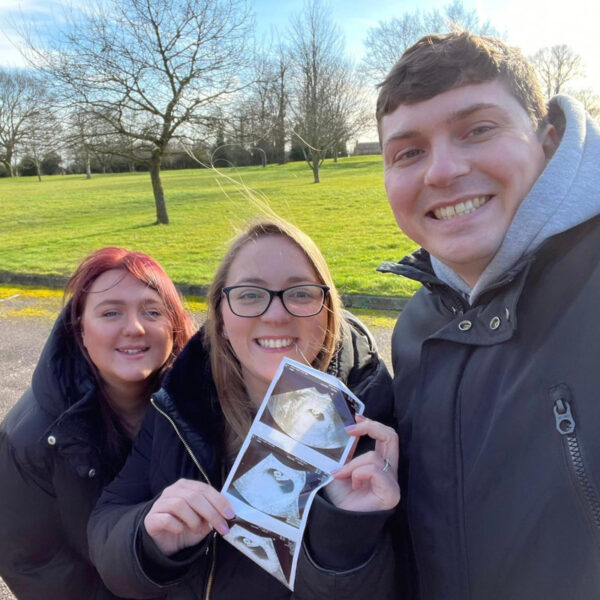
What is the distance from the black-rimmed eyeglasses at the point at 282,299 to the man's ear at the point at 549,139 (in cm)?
83

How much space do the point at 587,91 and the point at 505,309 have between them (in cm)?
4971

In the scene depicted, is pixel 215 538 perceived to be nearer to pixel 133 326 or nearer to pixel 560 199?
pixel 133 326

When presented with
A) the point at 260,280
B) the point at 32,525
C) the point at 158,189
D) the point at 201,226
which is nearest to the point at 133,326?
the point at 260,280

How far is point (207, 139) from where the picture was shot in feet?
52.0

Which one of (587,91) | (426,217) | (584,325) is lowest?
(584,325)

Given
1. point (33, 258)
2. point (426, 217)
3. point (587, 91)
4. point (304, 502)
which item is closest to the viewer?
point (304, 502)

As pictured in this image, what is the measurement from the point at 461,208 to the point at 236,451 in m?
1.13

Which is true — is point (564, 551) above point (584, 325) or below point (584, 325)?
below

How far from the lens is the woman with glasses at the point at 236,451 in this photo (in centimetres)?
139

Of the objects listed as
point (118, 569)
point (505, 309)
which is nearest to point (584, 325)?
point (505, 309)

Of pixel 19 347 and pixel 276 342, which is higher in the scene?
pixel 276 342

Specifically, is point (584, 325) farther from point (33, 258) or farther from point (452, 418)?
point (33, 258)

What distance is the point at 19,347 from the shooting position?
6.15 meters

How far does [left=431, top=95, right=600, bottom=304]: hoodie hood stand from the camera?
1274 millimetres
